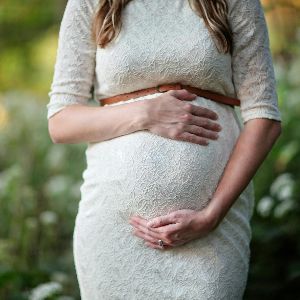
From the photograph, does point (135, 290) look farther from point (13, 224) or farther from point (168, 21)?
point (13, 224)

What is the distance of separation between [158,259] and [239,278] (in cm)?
28

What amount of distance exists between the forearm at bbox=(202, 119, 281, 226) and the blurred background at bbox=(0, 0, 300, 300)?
1.02 meters

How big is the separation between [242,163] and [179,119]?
0.24 metres

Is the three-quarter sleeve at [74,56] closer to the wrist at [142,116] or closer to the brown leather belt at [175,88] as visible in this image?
the brown leather belt at [175,88]

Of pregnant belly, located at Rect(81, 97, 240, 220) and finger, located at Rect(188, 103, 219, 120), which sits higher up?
finger, located at Rect(188, 103, 219, 120)

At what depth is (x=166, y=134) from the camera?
87.7 inches

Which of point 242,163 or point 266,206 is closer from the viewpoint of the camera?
point 242,163

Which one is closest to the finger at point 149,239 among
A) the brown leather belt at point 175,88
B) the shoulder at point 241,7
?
the brown leather belt at point 175,88

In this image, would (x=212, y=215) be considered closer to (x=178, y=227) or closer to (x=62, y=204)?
(x=178, y=227)

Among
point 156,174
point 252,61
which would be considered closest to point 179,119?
point 156,174

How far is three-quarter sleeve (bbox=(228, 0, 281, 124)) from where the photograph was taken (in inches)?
89.6

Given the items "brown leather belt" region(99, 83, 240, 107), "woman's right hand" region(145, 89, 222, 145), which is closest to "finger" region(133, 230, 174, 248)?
"woman's right hand" region(145, 89, 222, 145)

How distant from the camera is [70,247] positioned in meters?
4.55

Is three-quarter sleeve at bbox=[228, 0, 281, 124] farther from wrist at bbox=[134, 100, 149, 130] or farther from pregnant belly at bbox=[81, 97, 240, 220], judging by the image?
wrist at bbox=[134, 100, 149, 130]
